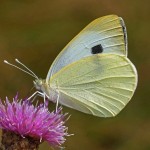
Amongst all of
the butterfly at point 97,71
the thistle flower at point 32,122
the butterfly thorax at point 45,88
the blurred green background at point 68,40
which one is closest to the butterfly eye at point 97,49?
the butterfly at point 97,71

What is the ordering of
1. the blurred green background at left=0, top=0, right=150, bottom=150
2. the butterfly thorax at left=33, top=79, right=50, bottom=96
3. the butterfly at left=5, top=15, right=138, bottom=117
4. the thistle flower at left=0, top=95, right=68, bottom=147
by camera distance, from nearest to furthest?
1. the thistle flower at left=0, top=95, right=68, bottom=147
2. the butterfly thorax at left=33, top=79, right=50, bottom=96
3. the butterfly at left=5, top=15, right=138, bottom=117
4. the blurred green background at left=0, top=0, right=150, bottom=150

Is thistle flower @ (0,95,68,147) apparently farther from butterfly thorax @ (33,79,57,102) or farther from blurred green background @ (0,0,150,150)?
blurred green background @ (0,0,150,150)

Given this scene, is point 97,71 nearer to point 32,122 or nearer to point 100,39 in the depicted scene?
point 100,39

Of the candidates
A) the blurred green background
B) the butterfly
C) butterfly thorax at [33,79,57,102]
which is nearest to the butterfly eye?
the butterfly

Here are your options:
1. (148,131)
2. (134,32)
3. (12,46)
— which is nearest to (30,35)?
(12,46)

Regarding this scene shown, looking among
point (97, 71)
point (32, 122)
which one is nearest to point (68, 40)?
point (97, 71)

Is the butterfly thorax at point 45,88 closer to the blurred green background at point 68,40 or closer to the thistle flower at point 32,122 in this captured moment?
the thistle flower at point 32,122
